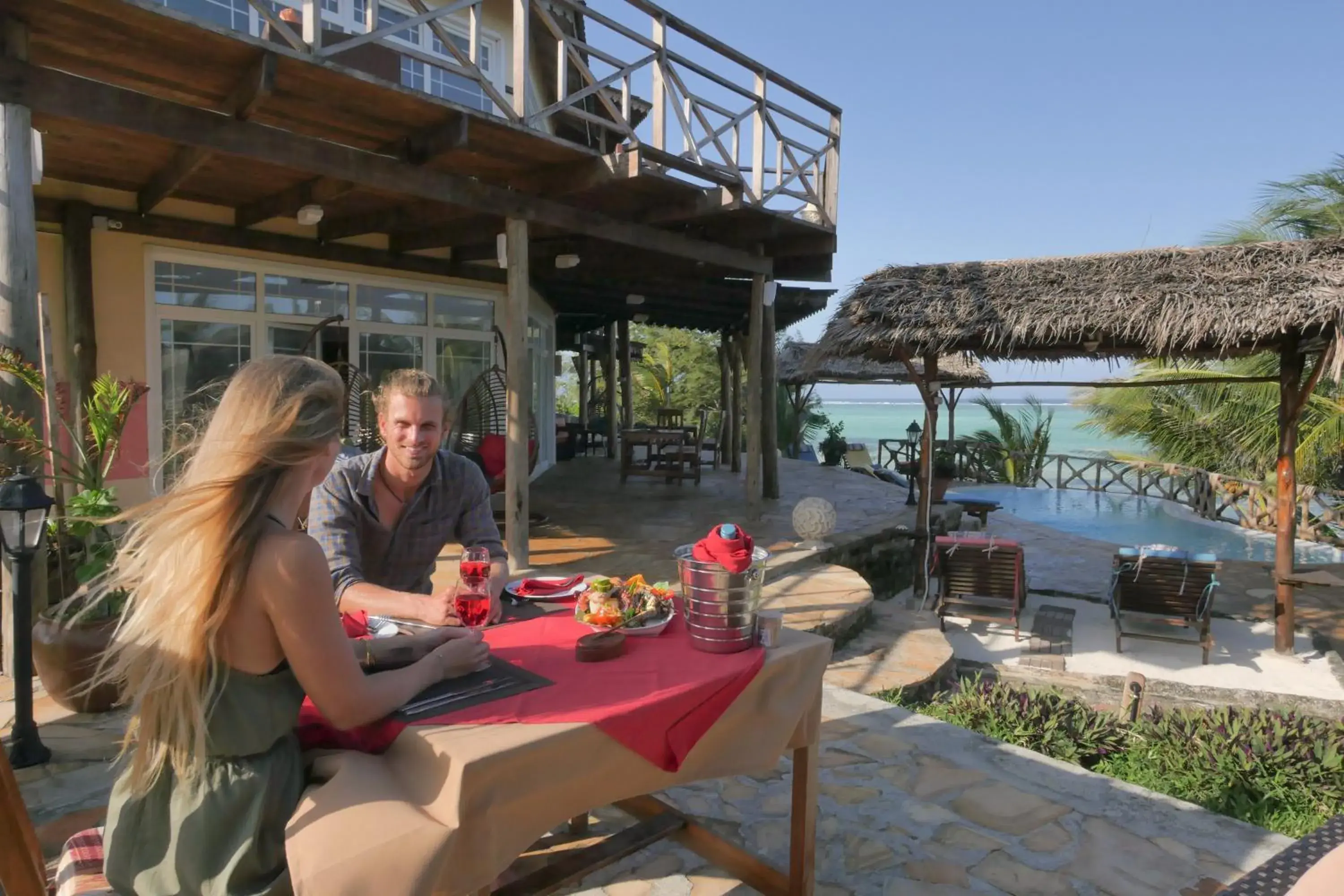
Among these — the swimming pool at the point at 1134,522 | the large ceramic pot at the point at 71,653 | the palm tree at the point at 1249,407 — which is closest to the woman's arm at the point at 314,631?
the large ceramic pot at the point at 71,653

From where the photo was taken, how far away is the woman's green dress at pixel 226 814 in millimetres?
1241

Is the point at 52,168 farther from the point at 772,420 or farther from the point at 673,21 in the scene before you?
the point at 772,420

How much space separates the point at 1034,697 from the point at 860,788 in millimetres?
2169

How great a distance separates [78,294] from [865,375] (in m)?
11.9

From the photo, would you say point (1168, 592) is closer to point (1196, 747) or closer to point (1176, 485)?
point (1196, 747)

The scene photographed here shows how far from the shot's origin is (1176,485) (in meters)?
14.0

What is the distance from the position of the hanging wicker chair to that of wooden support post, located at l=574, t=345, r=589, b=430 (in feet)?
26.1

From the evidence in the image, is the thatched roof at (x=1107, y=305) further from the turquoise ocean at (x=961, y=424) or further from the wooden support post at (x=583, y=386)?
the wooden support post at (x=583, y=386)

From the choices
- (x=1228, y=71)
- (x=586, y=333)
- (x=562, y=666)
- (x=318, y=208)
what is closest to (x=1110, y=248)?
(x=318, y=208)

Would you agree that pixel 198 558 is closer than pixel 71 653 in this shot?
Yes

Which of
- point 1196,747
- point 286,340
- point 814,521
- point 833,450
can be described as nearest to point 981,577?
point 814,521

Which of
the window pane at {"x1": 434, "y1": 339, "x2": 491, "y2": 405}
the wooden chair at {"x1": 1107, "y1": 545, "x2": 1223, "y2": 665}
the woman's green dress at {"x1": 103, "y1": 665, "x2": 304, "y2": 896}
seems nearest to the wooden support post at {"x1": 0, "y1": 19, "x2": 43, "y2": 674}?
the woman's green dress at {"x1": 103, "y1": 665, "x2": 304, "y2": 896}

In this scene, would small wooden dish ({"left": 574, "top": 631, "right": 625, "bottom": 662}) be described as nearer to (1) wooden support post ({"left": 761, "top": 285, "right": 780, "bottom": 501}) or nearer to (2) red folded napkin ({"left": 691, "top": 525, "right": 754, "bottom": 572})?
(2) red folded napkin ({"left": 691, "top": 525, "right": 754, "bottom": 572})

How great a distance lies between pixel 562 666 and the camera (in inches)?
64.2
